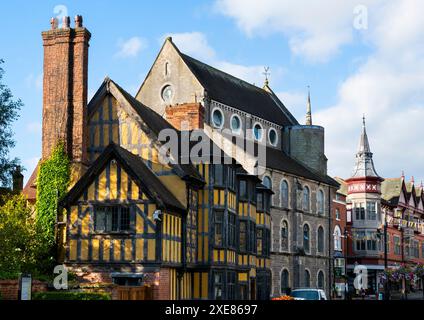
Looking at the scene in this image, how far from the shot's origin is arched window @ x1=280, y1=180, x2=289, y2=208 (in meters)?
49.6

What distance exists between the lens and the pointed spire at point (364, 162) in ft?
239

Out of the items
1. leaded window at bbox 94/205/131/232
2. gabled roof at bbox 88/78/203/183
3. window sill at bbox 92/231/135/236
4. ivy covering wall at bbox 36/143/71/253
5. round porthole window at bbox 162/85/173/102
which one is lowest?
window sill at bbox 92/231/135/236

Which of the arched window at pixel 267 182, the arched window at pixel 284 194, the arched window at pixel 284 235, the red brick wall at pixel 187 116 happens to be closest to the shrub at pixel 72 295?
the red brick wall at pixel 187 116

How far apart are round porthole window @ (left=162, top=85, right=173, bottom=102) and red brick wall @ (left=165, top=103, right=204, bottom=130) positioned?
38.6 ft

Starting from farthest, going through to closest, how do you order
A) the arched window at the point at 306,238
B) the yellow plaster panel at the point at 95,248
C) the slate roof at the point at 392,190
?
the slate roof at the point at 392,190 → the arched window at the point at 306,238 → the yellow plaster panel at the point at 95,248

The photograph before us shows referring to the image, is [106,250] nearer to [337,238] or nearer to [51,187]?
[51,187]

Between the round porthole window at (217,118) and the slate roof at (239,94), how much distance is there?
2.69 ft

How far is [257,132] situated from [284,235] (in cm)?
908

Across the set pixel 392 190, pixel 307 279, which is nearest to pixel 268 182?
pixel 307 279

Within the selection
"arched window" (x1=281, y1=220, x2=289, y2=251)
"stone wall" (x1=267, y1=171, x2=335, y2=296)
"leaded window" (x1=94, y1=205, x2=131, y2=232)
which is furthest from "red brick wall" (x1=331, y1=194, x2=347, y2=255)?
"leaded window" (x1=94, y1=205, x2=131, y2=232)

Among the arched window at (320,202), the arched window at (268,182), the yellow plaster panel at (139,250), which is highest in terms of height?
the arched window at (268,182)

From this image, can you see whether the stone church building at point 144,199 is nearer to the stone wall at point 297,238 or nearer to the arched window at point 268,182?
the arched window at point 268,182

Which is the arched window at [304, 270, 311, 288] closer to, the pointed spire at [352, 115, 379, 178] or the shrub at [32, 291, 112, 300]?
the pointed spire at [352, 115, 379, 178]

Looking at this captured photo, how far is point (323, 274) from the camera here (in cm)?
5428
